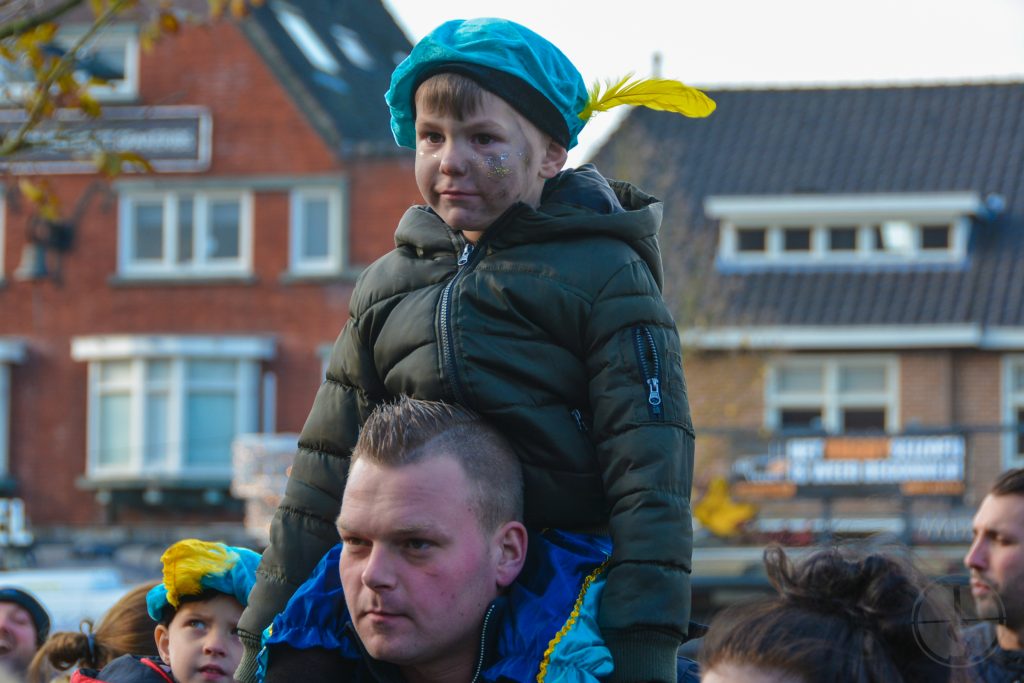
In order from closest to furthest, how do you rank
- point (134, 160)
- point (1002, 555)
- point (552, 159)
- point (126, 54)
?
1. point (552, 159)
2. point (1002, 555)
3. point (134, 160)
4. point (126, 54)

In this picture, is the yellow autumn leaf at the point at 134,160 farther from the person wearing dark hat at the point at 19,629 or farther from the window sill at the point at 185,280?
the window sill at the point at 185,280

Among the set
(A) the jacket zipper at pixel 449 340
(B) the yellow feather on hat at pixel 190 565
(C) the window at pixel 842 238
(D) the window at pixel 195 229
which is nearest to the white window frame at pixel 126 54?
(D) the window at pixel 195 229

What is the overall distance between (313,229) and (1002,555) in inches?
916

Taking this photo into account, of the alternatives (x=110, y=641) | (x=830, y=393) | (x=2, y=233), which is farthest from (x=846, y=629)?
(x=2, y=233)

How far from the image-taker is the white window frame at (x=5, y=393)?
2781 cm

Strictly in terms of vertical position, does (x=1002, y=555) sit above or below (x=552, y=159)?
below

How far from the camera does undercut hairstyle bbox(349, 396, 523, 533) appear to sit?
2.66m

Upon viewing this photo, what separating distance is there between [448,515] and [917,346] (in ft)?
79.6

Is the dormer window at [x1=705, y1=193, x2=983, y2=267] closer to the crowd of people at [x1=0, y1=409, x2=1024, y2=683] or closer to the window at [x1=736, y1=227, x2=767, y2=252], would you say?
the window at [x1=736, y1=227, x2=767, y2=252]

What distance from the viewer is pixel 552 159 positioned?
3.15m

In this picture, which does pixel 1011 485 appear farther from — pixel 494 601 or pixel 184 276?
pixel 184 276

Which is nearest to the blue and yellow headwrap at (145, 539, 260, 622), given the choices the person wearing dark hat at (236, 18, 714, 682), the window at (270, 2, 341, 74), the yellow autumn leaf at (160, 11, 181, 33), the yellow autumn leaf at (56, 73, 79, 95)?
the person wearing dark hat at (236, 18, 714, 682)

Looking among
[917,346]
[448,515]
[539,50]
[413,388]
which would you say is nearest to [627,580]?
[448,515]

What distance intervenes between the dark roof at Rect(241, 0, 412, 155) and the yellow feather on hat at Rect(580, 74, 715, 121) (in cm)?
2240
